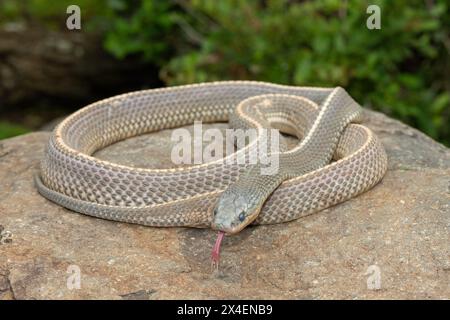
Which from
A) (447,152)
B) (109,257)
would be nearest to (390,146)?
(447,152)

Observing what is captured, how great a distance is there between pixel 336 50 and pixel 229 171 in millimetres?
6171

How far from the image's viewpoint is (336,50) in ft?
50.6

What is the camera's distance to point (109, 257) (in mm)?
8984

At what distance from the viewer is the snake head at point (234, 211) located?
8.94 m

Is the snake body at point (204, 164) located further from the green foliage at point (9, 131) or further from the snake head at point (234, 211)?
the green foliage at point (9, 131)

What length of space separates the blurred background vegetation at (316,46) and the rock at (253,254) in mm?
5298

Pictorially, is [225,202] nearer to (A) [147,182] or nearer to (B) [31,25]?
(A) [147,182]

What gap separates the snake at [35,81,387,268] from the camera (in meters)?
9.64

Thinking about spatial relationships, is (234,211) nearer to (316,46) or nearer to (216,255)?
(216,255)

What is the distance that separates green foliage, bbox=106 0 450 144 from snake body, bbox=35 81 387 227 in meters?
2.46

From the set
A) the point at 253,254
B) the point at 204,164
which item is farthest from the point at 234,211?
the point at 204,164

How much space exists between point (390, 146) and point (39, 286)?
6.11 m

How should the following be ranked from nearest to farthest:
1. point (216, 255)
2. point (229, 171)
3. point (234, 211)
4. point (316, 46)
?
point (216, 255) → point (234, 211) → point (229, 171) → point (316, 46)

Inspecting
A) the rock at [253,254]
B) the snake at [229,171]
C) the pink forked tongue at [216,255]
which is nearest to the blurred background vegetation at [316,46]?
the snake at [229,171]
